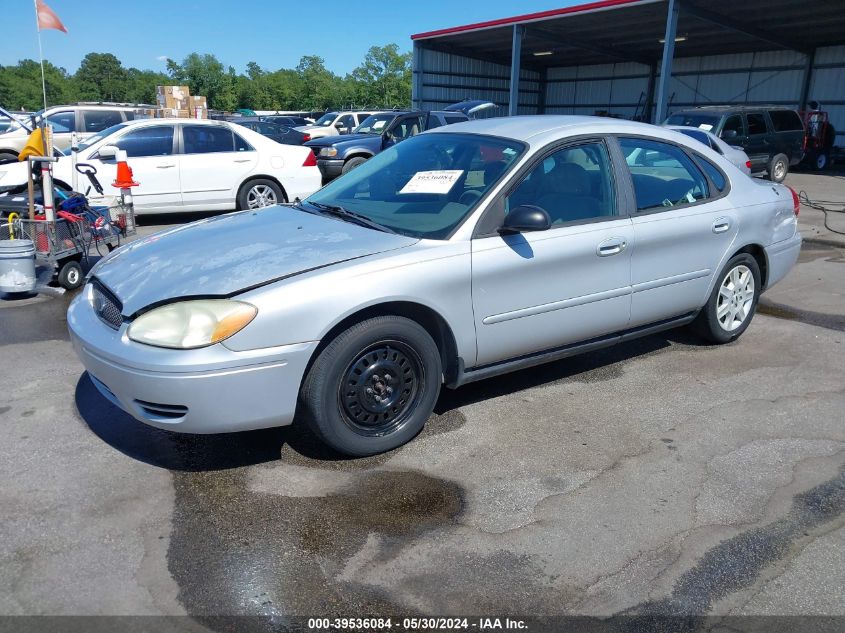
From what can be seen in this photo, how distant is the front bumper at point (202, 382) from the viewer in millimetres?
2982

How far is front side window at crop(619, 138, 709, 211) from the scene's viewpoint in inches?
175

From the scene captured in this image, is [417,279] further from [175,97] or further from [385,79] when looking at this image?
[385,79]

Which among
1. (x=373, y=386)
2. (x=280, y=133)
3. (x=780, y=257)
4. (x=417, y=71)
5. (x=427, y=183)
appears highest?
(x=417, y=71)

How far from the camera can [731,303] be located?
518 cm

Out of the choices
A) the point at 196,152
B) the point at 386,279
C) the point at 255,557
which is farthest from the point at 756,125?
the point at 255,557

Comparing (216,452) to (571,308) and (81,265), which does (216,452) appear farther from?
(81,265)

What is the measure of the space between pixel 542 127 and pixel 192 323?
2394mm

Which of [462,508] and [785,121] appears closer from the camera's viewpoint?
[462,508]

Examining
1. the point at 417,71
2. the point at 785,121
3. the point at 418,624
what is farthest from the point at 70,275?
the point at 417,71

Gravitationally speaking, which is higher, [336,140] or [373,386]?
[336,140]

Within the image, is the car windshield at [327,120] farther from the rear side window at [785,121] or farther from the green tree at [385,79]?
the green tree at [385,79]

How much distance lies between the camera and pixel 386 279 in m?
3.33

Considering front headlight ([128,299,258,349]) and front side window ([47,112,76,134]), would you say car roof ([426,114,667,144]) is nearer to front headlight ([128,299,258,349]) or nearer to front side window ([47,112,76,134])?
front headlight ([128,299,258,349])

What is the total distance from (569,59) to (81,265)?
31.0 meters
